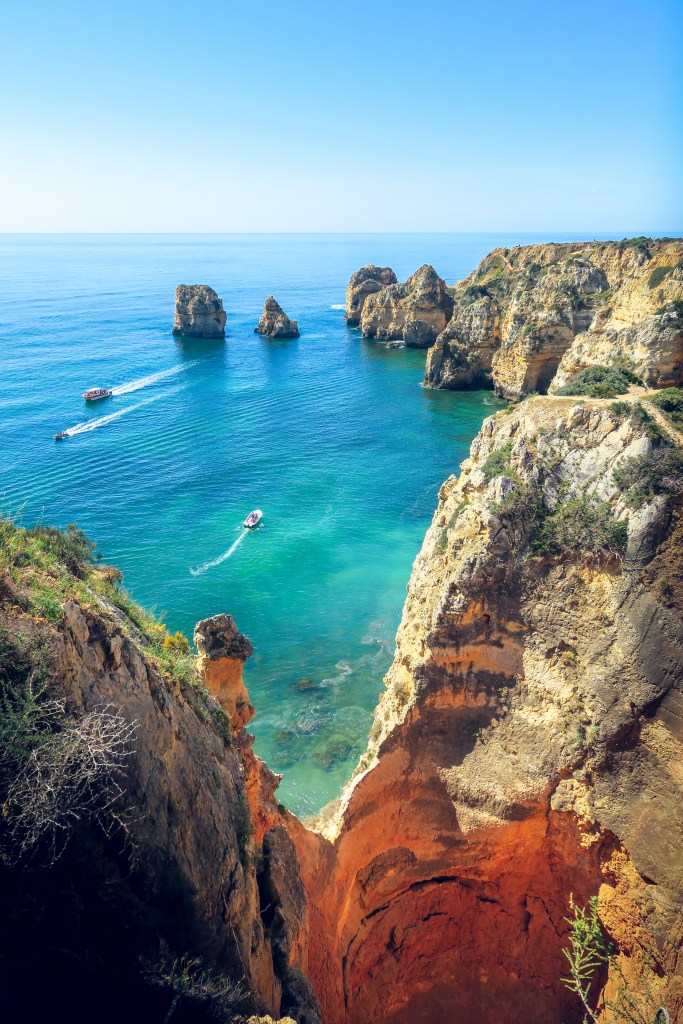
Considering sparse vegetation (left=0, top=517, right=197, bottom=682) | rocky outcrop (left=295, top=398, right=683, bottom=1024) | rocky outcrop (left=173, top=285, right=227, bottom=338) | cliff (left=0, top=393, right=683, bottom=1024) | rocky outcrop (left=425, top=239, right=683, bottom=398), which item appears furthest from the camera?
rocky outcrop (left=173, top=285, right=227, bottom=338)

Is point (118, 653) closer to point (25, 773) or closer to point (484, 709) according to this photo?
point (25, 773)

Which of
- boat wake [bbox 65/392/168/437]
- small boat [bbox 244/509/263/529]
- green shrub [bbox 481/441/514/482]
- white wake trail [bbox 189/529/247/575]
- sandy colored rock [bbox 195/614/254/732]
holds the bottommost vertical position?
white wake trail [bbox 189/529/247/575]

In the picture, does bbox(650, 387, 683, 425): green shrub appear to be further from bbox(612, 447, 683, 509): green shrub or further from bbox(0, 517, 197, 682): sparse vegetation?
bbox(0, 517, 197, 682): sparse vegetation

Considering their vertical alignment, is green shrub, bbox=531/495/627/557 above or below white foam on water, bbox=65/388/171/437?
above

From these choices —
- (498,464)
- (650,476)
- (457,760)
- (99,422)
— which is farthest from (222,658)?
(99,422)

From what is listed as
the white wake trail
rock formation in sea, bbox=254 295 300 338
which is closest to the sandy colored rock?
the white wake trail

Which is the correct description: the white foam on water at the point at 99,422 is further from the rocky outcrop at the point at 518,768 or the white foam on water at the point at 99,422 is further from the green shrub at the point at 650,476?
the green shrub at the point at 650,476

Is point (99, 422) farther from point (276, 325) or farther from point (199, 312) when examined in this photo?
point (276, 325)
